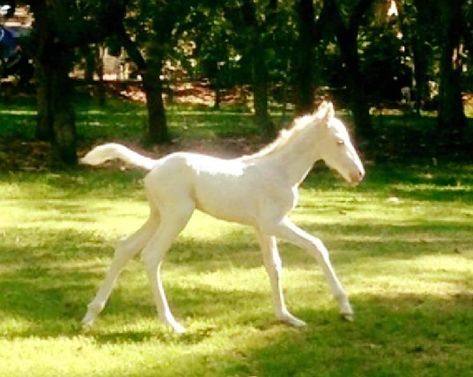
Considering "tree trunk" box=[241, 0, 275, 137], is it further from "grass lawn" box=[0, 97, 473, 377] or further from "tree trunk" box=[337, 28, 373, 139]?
"grass lawn" box=[0, 97, 473, 377]

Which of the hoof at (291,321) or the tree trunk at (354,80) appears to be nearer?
the hoof at (291,321)

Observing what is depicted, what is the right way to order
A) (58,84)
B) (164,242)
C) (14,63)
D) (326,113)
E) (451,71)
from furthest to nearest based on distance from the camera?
(14,63)
(451,71)
(58,84)
(326,113)
(164,242)

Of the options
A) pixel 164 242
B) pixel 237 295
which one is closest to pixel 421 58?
pixel 237 295

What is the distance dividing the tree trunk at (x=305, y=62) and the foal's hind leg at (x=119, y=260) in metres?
16.2

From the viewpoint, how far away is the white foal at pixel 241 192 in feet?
28.4

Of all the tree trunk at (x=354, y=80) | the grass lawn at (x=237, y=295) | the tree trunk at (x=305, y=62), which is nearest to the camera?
the grass lawn at (x=237, y=295)

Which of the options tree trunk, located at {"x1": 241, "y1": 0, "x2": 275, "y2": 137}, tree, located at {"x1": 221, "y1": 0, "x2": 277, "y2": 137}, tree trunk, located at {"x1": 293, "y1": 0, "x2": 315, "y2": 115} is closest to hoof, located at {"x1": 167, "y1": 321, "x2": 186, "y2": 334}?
tree trunk, located at {"x1": 293, "y1": 0, "x2": 315, "y2": 115}

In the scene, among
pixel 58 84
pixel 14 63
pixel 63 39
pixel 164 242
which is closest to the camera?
pixel 164 242

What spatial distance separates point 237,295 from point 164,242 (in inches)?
70.6

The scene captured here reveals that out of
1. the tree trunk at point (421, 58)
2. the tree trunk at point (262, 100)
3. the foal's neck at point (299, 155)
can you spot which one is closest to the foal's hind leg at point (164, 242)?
the foal's neck at point (299, 155)

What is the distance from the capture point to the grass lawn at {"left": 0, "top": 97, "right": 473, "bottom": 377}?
7.94 m

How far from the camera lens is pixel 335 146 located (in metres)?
8.94

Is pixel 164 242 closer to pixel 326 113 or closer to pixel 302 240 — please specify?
A: pixel 302 240

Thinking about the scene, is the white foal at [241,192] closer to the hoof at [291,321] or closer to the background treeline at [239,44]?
the hoof at [291,321]
